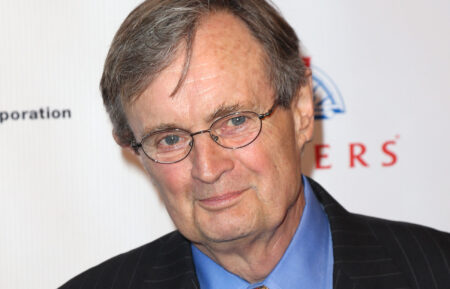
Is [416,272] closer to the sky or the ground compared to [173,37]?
closer to the ground

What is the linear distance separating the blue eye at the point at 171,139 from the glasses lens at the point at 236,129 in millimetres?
128

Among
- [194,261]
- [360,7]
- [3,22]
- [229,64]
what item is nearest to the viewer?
[229,64]

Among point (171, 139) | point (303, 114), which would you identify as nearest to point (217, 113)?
point (171, 139)

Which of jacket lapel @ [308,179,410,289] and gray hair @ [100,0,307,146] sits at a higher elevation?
gray hair @ [100,0,307,146]

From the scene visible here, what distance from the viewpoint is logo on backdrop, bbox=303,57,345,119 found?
8.82 ft

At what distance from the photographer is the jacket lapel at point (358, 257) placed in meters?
1.85

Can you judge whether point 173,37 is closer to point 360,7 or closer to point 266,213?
point 266,213

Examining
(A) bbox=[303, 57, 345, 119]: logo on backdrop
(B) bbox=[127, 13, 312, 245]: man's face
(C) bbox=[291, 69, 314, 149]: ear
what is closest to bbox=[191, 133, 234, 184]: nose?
(B) bbox=[127, 13, 312, 245]: man's face

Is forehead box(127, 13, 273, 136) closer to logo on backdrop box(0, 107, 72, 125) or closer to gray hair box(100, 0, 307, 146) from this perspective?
gray hair box(100, 0, 307, 146)

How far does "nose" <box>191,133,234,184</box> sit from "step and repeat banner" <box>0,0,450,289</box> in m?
0.90

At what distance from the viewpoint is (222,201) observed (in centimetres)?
180

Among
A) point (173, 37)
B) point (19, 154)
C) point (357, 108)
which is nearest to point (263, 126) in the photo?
point (173, 37)

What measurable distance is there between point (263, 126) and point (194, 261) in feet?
1.88

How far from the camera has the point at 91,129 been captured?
8.45ft
